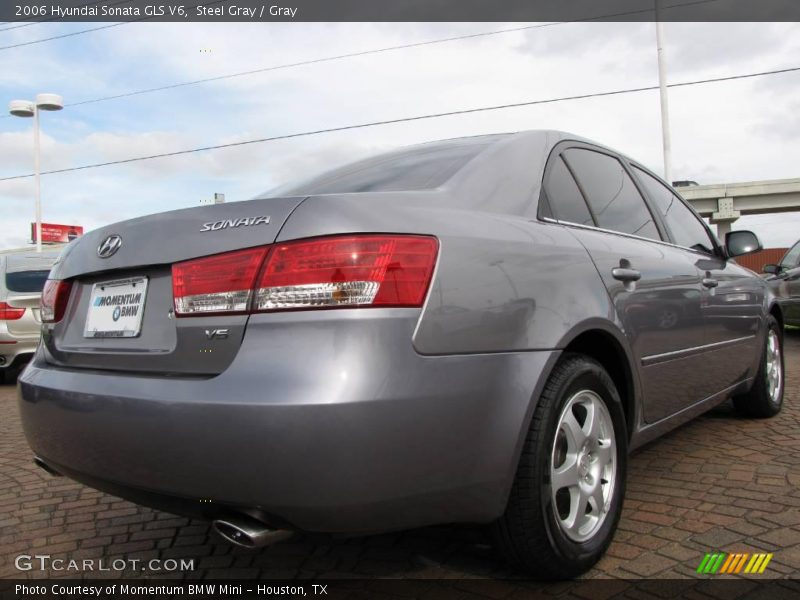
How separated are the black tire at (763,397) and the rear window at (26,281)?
6.95m

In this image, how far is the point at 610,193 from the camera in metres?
3.05

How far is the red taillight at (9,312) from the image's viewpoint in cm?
734

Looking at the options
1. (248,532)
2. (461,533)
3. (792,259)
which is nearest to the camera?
(248,532)

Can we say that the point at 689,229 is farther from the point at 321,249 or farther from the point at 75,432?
the point at 75,432

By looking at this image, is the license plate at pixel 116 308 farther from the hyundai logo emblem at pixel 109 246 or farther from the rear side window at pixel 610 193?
the rear side window at pixel 610 193

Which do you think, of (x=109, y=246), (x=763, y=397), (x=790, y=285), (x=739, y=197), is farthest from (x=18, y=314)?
(x=739, y=197)

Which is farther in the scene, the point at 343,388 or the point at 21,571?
the point at 21,571

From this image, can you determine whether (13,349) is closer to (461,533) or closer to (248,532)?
(461,533)

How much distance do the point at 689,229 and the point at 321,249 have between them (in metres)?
2.85

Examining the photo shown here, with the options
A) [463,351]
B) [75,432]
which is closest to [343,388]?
[463,351]

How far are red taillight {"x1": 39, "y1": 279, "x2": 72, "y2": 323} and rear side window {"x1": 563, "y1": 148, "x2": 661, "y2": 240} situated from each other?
198 cm

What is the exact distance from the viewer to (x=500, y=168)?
7.74ft

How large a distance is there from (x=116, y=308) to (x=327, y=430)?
0.93 meters

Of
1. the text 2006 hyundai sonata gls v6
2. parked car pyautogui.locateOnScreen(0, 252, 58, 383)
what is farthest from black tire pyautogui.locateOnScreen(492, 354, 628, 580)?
parked car pyautogui.locateOnScreen(0, 252, 58, 383)
